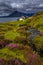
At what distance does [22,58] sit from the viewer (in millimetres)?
21422

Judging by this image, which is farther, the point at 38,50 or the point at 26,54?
the point at 38,50

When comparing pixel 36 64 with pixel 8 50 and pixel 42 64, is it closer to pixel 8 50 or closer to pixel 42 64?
pixel 42 64

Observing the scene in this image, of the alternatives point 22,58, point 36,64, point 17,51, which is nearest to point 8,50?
point 17,51

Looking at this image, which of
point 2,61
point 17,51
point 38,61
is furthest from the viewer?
point 17,51

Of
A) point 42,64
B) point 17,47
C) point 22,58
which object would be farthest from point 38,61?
point 17,47

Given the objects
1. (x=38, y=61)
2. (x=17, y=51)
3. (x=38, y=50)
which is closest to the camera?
(x=38, y=61)

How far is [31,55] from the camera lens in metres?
22.6

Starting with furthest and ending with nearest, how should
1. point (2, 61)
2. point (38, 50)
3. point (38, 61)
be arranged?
point (38, 50) → point (38, 61) → point (2, 61)

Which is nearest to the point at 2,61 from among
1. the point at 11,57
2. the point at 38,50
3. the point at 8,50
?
the point at 11,57

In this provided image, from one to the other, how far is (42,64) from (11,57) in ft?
12.0

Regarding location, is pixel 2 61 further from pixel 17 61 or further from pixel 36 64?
pixel 36 64

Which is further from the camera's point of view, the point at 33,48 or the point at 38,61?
the point at 33,48

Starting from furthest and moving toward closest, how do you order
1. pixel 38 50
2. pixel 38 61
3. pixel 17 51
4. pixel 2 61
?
pixel 38 50 → pixel 17 51 → pixel 38 61 → pixel 2 61

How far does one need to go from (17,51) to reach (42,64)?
12.1 ft
